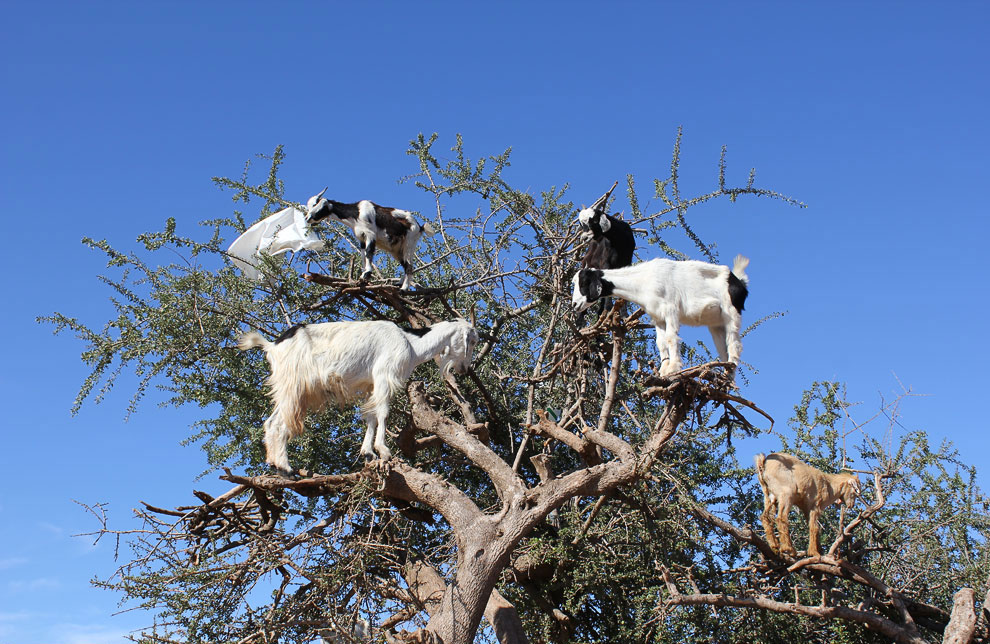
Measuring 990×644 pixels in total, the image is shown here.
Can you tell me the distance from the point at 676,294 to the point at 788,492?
1.53m

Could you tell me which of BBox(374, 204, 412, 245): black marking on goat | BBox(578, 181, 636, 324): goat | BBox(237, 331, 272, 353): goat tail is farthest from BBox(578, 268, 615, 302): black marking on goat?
BBox(237, 331, 272, 353): goat tail

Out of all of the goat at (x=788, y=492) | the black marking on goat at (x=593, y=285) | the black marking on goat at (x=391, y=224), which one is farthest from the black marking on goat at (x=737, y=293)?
the black marking on goat at (x=391, y=224)

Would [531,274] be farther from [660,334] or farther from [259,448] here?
[259,448]

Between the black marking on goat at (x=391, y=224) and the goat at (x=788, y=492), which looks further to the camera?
the black marking on goat at (x=391, y=224)

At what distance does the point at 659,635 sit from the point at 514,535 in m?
1.30

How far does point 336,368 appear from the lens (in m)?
5.43

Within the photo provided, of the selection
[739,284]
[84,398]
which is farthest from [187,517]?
[739,284]

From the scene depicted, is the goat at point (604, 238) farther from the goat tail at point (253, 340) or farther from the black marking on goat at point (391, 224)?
the goat tail at point (253, 340)

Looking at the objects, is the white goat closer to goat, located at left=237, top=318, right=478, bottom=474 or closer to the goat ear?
the goat ear

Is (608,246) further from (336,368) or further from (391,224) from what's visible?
(336,368)

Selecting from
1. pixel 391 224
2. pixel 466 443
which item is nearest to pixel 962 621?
pixel 466 443

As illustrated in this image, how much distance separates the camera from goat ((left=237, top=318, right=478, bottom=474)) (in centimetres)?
543

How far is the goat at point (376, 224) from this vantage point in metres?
6.57

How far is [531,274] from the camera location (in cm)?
673
